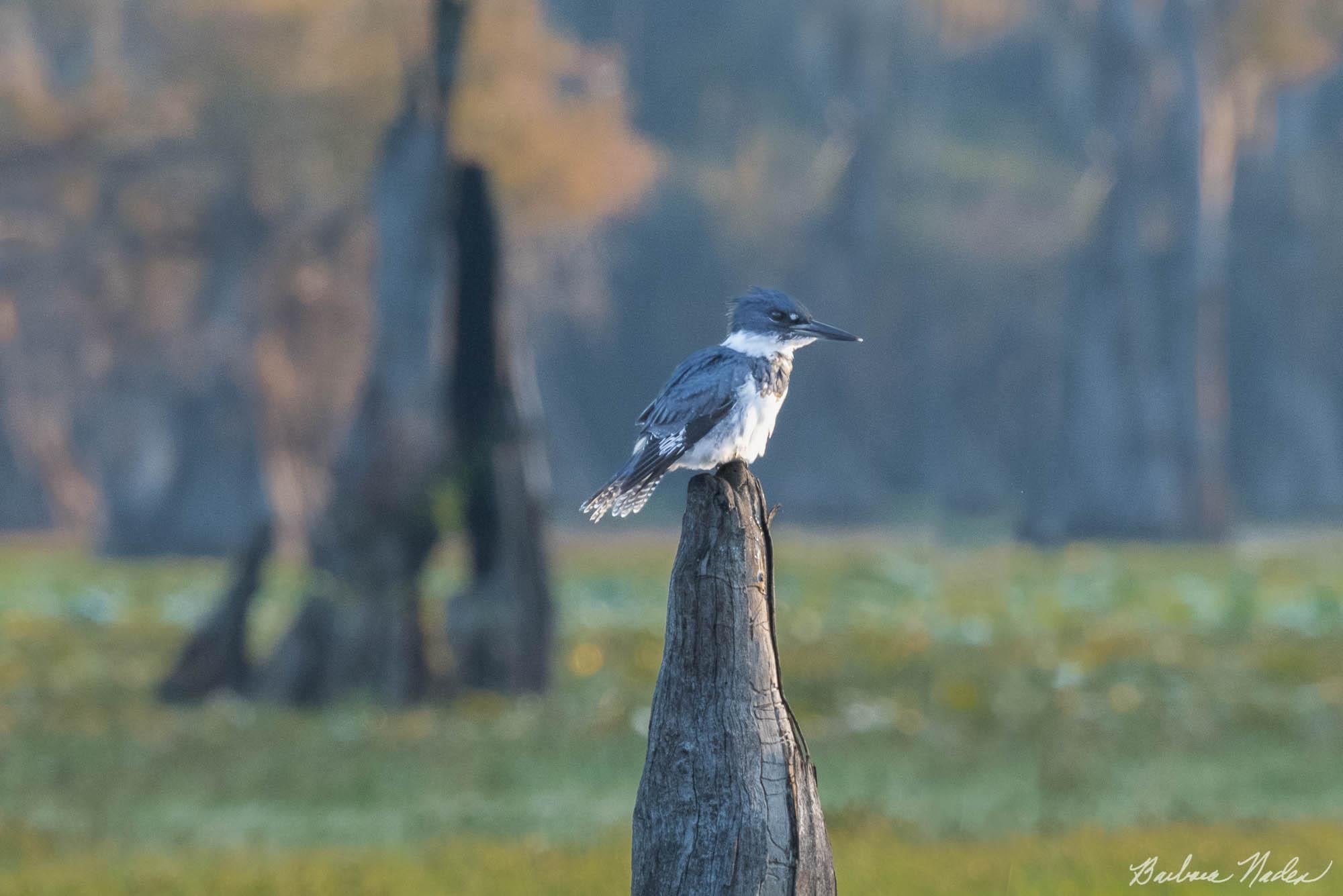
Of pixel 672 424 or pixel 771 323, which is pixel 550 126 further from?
pixel 672 424

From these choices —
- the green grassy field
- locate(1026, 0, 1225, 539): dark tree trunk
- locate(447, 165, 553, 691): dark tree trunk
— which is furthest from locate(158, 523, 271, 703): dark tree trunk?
locate(1026, 0, 1225, 539): dark tree trunk

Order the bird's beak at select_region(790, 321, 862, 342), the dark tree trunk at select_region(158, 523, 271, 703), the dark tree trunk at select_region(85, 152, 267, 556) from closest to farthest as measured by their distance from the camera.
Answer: the bird's beak at select_region(790, 321, 862, 342)
the dark tree trunk at select_region(158, 523, 271, 703)
the dark tree trunk at select_region(85, 152, 267, 556)

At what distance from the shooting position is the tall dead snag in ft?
13.7

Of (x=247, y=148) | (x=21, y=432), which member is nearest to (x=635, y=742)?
(x=247, y=148)

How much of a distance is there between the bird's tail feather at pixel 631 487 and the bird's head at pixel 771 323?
1.45ft

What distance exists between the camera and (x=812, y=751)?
13.2 meters

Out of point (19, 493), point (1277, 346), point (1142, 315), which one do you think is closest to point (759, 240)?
point (1142, 315)

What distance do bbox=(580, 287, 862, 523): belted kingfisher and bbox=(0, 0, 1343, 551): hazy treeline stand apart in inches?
716

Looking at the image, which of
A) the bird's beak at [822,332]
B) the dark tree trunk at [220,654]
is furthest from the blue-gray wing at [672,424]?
the dark tree trunk at [220,654]

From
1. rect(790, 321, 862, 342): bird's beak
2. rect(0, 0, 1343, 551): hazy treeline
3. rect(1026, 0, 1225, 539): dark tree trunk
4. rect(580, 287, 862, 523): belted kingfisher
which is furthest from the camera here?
rect(1026, 0, 1225, 539): dark tree trunk

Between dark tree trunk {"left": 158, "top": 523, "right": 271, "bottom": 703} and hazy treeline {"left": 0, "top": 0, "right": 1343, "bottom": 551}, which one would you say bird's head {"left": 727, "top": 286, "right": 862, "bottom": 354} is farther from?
hazy treeline {"left": 0, "top": 0, "right": 1343, "bottom": 551}

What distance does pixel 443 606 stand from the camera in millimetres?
17094

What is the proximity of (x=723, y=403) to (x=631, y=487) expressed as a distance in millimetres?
348

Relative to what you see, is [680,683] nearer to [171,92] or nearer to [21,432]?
[171,92]
